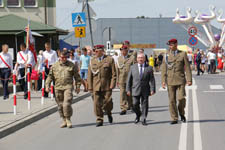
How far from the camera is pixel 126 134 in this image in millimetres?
9906

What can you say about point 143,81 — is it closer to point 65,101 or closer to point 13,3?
point 65,101

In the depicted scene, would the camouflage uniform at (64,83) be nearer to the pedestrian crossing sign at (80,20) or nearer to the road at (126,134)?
the road at (126,134)

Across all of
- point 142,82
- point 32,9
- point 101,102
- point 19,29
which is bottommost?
point 101,102

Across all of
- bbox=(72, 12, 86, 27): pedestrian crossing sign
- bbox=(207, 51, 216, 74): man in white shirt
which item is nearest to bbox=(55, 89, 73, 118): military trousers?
bbox=(72, 12, 86, 27): pedestrian crossing sign

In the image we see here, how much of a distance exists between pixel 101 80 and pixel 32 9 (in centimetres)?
3202

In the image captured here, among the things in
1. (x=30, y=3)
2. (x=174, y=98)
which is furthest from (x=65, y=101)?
(x=30, y=3)

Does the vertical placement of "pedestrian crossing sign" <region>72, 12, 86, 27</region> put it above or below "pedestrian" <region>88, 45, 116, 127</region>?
above

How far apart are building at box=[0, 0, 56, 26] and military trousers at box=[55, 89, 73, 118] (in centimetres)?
3140

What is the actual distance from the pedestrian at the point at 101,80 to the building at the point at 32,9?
31.3 metres

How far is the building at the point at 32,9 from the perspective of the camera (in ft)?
138

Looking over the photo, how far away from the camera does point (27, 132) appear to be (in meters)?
10.6

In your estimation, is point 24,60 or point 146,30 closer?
point 24,60

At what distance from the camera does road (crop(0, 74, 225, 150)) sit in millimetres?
8656

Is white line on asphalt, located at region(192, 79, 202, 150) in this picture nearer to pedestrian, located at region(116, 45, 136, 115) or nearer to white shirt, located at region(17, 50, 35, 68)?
pedestrian, located at region(116, 45, 136, 115)
